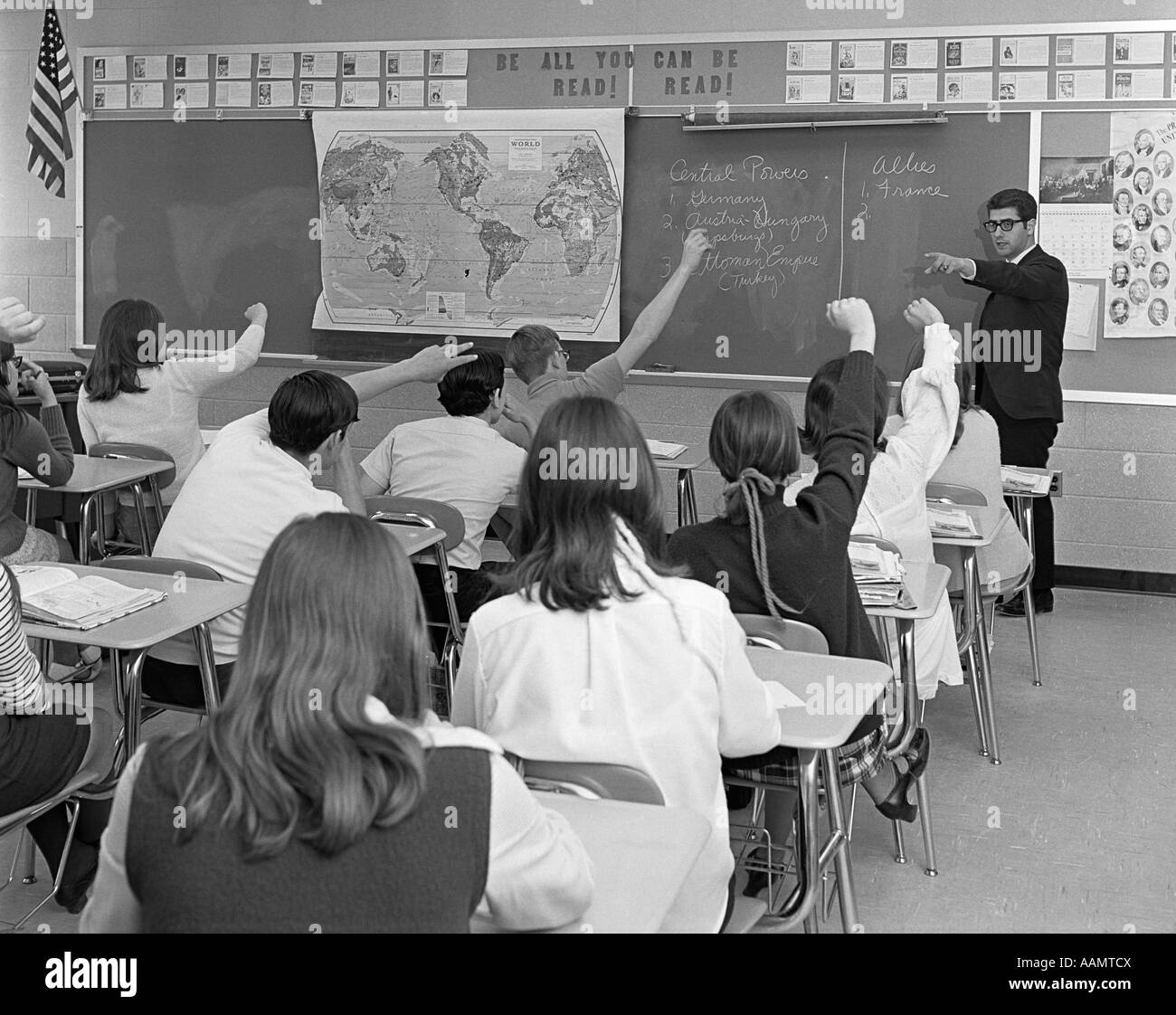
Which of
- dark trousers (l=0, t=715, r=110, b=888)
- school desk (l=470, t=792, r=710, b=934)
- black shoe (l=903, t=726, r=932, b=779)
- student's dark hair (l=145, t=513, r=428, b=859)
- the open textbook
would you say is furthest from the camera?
black shoe (l=903, t=726, r=932, b=779)

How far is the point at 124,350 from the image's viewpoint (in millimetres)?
4785

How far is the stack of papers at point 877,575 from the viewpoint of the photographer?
2951mm

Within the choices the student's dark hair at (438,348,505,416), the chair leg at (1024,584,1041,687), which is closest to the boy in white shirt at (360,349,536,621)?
the student's dark hair at (438,348,505,416)

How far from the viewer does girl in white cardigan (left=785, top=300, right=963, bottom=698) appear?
137 inches

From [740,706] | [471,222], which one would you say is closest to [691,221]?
[471,222]

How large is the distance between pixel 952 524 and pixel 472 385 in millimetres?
1483

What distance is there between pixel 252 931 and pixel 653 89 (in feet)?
16.8

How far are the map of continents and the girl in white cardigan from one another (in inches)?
A: 99.7

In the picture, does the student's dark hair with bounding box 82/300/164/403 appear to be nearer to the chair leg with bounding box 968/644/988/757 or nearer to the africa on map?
the africa on map

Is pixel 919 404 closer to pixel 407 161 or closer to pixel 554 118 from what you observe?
pixel 554 118

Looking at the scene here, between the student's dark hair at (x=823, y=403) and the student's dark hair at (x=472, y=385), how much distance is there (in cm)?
114

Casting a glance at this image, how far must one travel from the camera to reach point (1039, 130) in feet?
17.8

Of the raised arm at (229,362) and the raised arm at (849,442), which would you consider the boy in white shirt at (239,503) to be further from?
the raised arm at (229,362)

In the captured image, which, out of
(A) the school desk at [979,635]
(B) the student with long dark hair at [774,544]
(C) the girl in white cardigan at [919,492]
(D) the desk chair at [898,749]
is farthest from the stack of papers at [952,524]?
(B) the student with long dark hair at [774,544]
